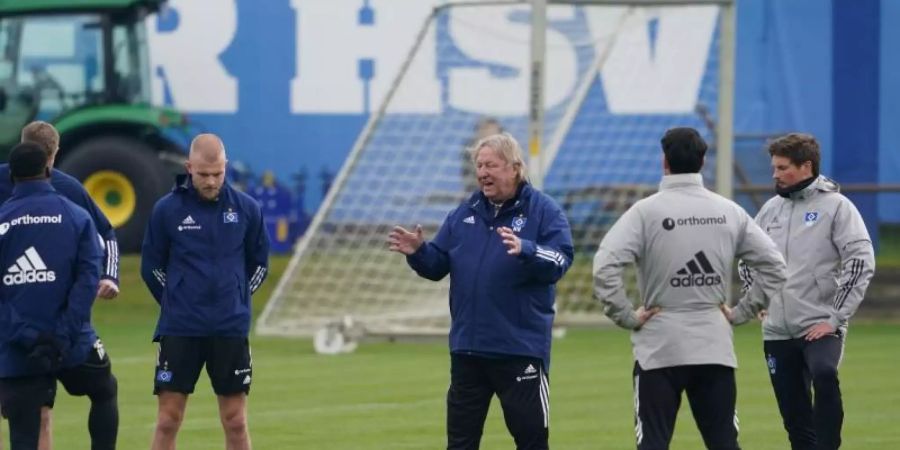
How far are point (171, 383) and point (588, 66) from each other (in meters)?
12.4

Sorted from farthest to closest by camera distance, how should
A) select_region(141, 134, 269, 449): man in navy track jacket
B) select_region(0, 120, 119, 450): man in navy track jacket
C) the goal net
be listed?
the goal net
select_region(141, 134, 269, 449): man in navy track jacket
select_region(0, 120, 119, 450): man in navy track jacket

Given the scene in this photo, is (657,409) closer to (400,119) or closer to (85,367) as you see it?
(85,367)

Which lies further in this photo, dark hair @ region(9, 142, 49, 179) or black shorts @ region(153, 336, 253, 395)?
black shorts @ region(153, 336, 253, 395)

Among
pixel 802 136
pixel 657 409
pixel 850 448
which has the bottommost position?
pixel 850 448

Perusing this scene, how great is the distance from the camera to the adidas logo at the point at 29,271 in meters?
9.80

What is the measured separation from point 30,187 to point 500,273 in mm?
2323

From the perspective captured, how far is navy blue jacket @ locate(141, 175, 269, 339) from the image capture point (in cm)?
1029

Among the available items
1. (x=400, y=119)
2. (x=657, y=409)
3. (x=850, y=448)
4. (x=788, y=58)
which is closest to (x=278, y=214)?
(x=400, y=119)

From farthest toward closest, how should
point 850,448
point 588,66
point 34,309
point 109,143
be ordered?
point 109,143 → point 588,66 → point 850,448 → point 34,309

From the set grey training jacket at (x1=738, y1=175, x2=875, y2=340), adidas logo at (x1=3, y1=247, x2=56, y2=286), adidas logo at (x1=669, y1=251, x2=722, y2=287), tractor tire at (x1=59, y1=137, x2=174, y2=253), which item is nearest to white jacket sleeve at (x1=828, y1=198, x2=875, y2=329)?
grey training jacket at (x1=738, y1=175, x2=875, y2=340)

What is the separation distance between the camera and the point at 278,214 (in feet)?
84.4

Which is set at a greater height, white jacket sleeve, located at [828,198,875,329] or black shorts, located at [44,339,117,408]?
white jacket sleeve, located at [828,198,875,329]

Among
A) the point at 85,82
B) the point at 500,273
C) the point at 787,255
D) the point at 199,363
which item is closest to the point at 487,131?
the point at 85,82

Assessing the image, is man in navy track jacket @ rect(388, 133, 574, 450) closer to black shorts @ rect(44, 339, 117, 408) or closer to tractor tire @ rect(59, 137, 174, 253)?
black shorts @ rect(44, 339, 117, 408)
